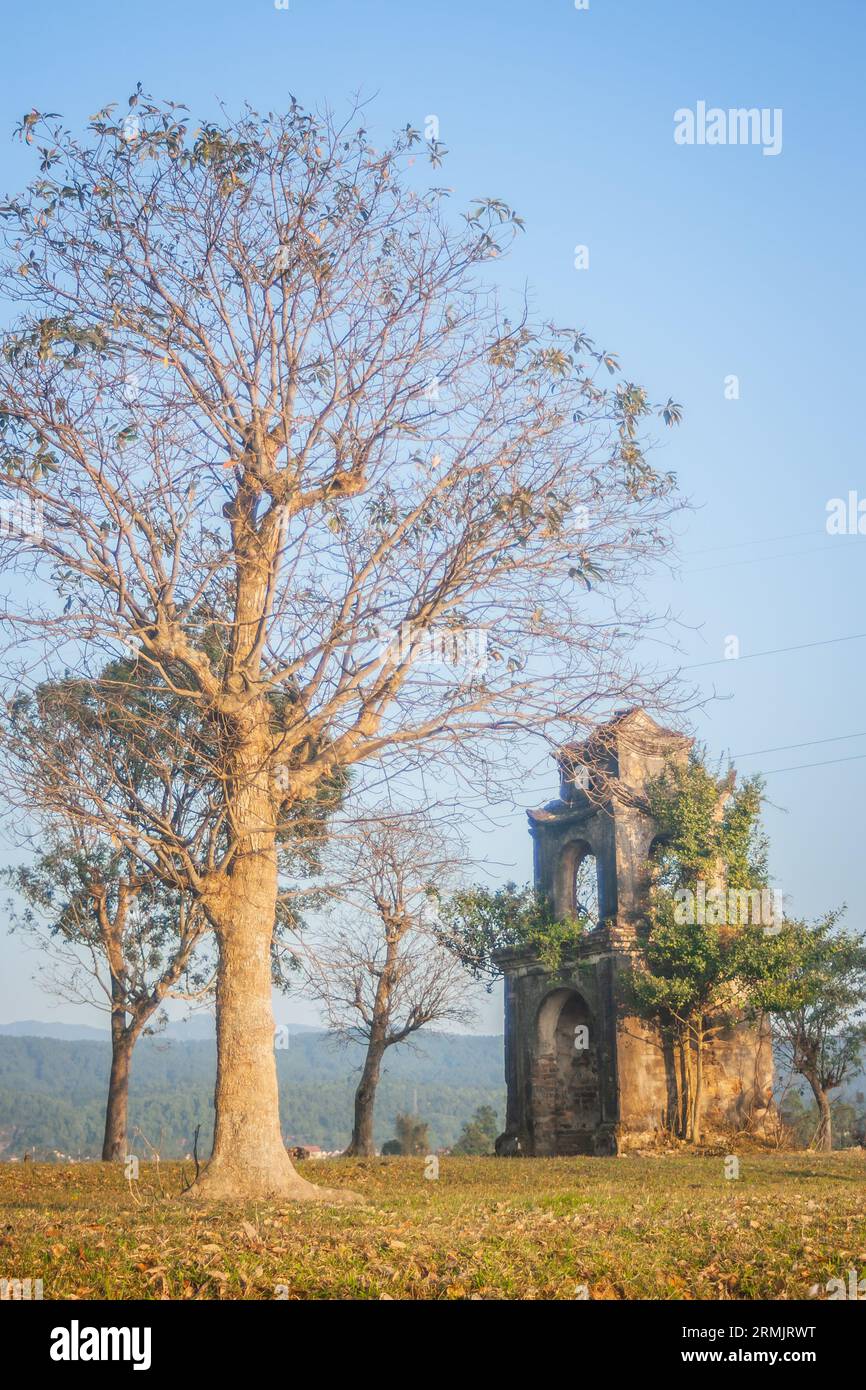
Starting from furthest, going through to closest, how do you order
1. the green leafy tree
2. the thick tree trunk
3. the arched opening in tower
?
the arched opening in tower < the green leafy tree < the thick tree trunk

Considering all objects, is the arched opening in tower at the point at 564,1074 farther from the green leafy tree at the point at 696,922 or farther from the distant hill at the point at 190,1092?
the distant hill at the point at 190,1092

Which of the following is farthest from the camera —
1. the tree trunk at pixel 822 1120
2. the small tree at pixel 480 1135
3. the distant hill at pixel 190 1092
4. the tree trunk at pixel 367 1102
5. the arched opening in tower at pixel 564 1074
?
the distant hill at pixel 190 1092

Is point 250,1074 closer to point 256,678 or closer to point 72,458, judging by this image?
point 256,678

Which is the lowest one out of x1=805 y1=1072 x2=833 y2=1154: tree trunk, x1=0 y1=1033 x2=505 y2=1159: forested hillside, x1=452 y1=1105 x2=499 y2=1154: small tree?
x1=0 y1=1033 x2=505 y2=1159: forested hillside

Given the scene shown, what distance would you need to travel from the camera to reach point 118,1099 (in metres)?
29.2

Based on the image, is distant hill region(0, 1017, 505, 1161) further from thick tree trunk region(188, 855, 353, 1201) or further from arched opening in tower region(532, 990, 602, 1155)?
thick tree trunk region(188, 855, 353, 1201)

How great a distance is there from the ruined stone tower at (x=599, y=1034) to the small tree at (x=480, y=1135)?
1371 inches

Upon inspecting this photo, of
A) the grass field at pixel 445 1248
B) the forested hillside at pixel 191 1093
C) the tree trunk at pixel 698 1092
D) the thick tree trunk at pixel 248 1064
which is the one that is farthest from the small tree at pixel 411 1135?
the grass field at pixel 445 1248

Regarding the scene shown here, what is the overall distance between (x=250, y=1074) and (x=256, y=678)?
173 inches

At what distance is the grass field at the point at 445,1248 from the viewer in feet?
25.4

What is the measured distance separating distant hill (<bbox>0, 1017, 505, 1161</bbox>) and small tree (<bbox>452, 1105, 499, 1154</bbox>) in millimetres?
5093

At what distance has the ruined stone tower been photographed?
32281 millimetres

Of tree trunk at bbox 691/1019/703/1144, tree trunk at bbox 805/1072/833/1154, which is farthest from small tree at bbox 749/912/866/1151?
tree trunk at bbox 691/1019/703/1144
